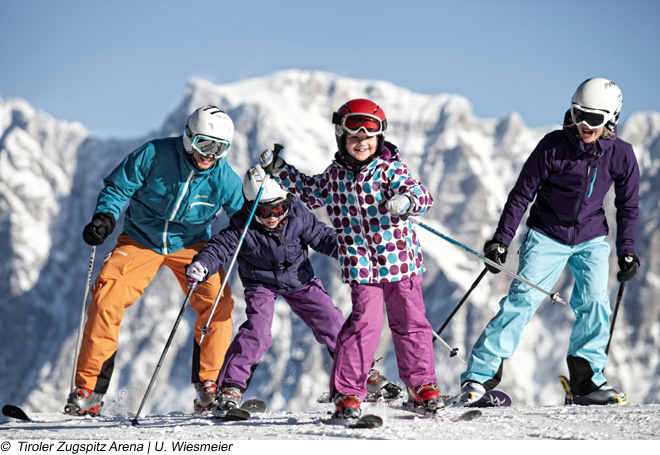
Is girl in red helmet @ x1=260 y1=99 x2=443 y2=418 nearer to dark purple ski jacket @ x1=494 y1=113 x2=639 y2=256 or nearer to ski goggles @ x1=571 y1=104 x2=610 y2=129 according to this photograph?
dark purple ski jacket @ x1=494 y1=113 x2=639 y2=256

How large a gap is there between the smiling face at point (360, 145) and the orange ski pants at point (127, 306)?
1905 millimetres

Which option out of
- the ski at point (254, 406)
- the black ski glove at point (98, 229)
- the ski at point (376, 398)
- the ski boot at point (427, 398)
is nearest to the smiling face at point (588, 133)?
the ski boot at point (427, 398)

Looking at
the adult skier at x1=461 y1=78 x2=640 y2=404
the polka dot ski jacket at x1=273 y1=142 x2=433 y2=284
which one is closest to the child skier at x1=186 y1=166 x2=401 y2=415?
the polka dot ski jacket at x1=273 y1=142 x2=433 y2=284

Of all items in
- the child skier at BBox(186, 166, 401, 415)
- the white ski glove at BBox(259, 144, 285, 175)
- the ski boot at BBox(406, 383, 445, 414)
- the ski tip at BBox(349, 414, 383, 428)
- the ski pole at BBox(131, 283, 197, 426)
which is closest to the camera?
the ski tip at BBox(349, 414, 383, 428)

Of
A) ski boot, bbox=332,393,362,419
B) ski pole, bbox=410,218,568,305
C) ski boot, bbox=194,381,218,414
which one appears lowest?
ski boot, bbox=194,381,218,414

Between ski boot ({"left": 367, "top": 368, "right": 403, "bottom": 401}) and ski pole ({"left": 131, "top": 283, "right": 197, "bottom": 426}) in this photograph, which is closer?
ski pole ({"left": 131, "top": 283, "right": 197, "bottom": 426})

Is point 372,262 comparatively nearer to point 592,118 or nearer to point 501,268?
point 501,268

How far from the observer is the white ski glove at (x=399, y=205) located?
469 cm

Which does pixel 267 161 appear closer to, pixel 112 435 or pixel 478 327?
pixel 112 435

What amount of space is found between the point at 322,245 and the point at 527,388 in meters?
173

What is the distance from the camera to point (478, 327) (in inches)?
6639

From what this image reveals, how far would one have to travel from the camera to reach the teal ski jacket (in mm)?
6098

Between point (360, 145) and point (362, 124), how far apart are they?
0.16 meters

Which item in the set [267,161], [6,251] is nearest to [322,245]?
Result: [267,161]
